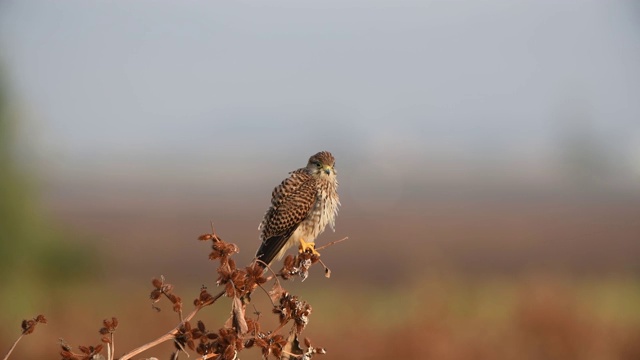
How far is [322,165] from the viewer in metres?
4.90

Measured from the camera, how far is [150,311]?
1630 centimetres

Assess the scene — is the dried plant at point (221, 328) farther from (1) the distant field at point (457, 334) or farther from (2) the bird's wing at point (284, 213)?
(1) the distant field at point (457, 334)

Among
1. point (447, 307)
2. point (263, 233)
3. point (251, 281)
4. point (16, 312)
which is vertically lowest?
point (16, 312)

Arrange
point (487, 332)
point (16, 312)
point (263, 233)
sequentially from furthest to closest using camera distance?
point (16, 312)
point (487, 332)
point (263, 233)

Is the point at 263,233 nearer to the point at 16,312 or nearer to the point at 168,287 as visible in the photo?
the point at 168,287

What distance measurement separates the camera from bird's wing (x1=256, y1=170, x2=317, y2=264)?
4.70 m

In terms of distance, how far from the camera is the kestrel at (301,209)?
15.5 feet

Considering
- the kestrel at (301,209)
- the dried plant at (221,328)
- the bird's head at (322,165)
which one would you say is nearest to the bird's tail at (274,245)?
the kestrel at (301,209)

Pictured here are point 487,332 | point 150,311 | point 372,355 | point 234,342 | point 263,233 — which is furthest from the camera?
point 150,311

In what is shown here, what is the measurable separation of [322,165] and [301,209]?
315mm

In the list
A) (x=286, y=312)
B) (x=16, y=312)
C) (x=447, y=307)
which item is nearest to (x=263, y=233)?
(x=286, y=312)

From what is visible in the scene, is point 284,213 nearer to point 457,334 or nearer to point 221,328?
point 221,328

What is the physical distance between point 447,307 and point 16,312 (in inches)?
607

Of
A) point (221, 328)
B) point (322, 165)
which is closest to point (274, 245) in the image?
point (322, 165)
